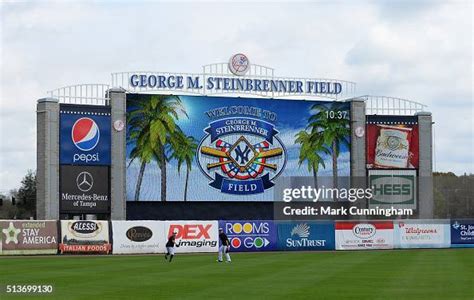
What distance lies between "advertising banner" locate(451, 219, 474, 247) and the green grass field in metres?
23.9

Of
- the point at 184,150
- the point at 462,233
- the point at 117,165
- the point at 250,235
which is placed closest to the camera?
the point at 250,235

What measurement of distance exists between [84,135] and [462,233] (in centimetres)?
2977

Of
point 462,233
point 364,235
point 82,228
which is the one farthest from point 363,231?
point 82,228

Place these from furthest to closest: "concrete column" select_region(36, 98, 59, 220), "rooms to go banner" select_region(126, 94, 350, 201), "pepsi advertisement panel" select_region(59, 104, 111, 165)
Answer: "rooms to go banner" select_region(126, 94, 350, 201), "pepsi advertisement panel" select_region(59, 104, 111, 165), "concrete column" select_region(36, 98, 59, 220)

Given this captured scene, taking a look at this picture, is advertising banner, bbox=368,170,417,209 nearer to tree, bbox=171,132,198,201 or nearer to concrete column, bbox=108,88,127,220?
tree, bbox=171,132,198,201

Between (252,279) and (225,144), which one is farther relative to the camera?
(225,144)

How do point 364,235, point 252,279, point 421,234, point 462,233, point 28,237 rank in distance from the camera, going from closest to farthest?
point 252,279
point 28,237
point 364,235
point 421,234
point 462,233

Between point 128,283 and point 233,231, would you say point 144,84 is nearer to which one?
point 233,231

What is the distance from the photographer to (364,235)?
66938 mm

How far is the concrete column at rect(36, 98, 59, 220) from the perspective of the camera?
68.2 m

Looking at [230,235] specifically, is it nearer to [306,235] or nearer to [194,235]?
[194,235]

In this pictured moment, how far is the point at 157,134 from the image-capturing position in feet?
229

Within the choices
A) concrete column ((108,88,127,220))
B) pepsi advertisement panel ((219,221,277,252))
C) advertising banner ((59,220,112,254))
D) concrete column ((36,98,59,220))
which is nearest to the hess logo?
pepsi advertisement panel ((219,221,277,252))

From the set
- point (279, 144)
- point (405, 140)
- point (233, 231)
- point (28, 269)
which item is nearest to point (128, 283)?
point (28, 269)
